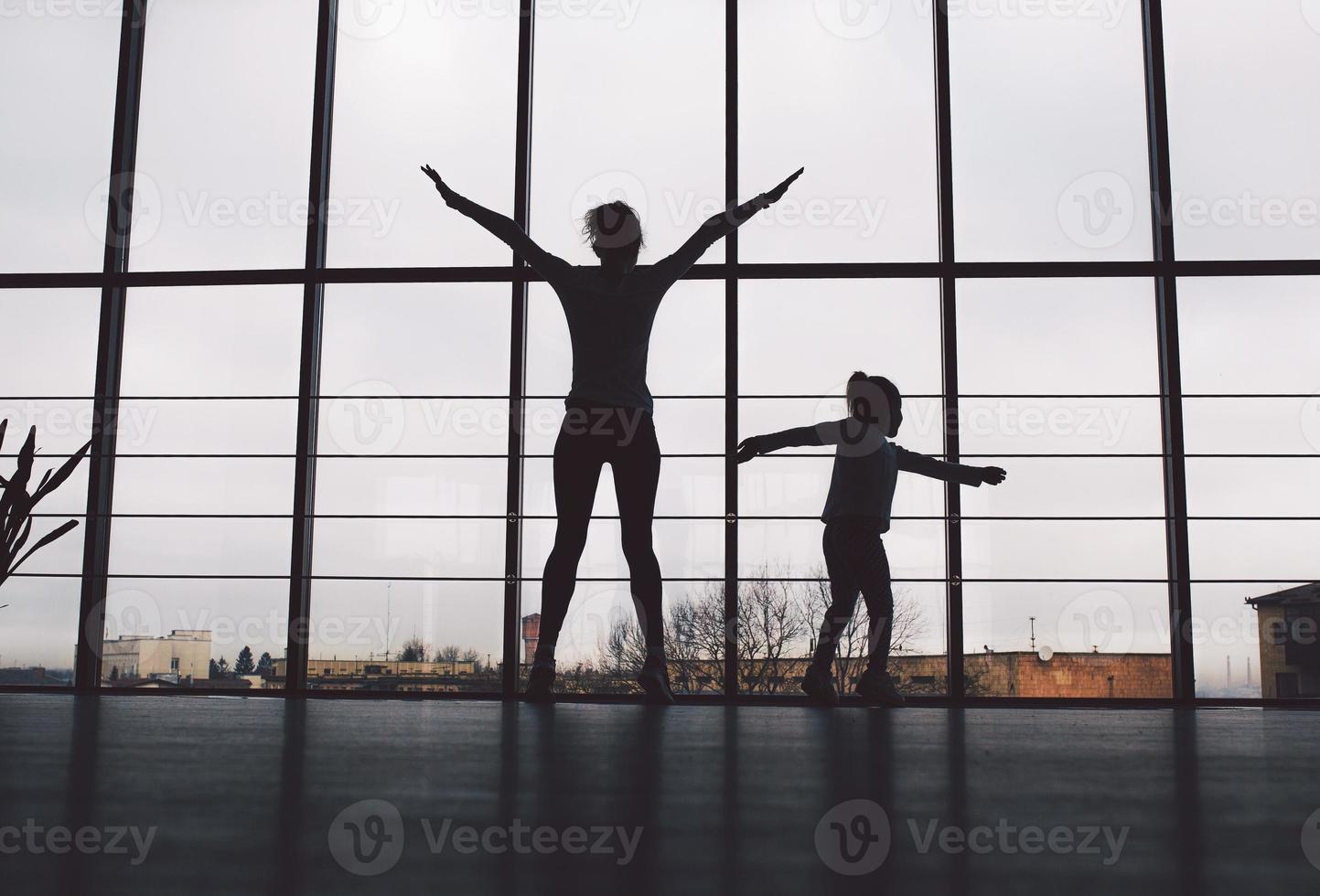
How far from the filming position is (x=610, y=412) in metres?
2.57

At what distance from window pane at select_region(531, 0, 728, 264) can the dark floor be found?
3.68 m

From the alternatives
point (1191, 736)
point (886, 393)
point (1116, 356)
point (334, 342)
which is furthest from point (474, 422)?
point (1191, 736)

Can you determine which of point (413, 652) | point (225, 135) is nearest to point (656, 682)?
point (413, 652)

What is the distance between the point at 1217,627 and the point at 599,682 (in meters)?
2.53

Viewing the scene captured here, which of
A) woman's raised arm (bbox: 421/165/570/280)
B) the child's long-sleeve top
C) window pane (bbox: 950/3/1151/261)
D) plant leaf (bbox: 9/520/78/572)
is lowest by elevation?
plant leaf (bbox: 9/520/78/572)

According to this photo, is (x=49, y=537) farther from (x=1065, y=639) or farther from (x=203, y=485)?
(x=1065, y=639)

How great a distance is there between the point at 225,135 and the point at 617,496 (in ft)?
12.2

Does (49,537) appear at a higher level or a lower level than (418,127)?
lower

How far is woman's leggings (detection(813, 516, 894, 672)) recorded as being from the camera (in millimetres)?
3242

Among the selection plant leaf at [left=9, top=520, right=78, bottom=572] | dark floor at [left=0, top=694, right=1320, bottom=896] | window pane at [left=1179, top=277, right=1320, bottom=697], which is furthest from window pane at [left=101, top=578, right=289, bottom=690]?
window pane at [left=1179, top=277, right=1320, bottom=697]

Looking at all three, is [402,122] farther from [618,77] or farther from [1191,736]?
[1191,736]

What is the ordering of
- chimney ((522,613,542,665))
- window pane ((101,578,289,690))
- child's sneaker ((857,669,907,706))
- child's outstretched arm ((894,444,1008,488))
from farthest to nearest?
1. window pane ((101,578,289,690))
2. chimney ((522,613,542,665))
3. child's outstretched arm ((894,444,1008,488))
4. child's sneaker ((857,669,907,706))

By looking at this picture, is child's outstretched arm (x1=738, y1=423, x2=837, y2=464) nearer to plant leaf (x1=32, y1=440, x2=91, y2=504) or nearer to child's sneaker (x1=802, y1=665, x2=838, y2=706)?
child's sneaker (x1=802, y1=665, x2=838, y2=706)

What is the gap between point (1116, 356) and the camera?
476 cm
